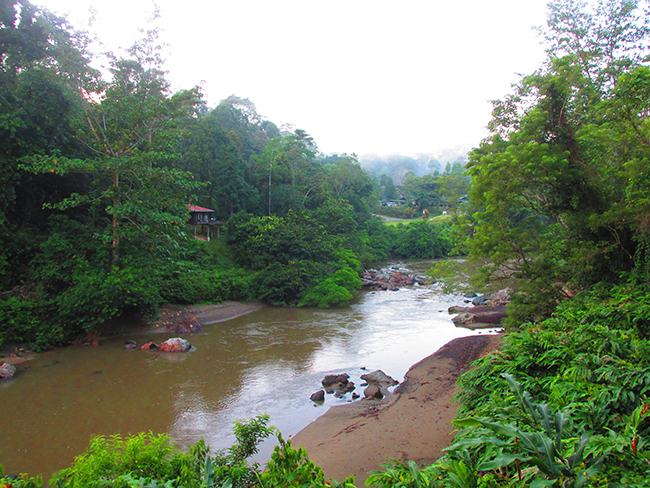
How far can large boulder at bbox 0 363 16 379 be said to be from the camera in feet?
35.9

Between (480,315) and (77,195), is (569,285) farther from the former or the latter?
(77,195)

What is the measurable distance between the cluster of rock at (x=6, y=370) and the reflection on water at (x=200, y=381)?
0.19m

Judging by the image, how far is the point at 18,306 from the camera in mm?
12719

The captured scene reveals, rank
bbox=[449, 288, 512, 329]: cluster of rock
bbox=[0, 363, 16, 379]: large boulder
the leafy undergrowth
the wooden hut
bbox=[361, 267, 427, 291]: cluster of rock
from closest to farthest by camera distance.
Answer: the leafy undergrowth < bbox=[0, 363, 16, 379]: large boulder < bbox=[449, 288, 512, 329]: cluster of rock < the wooden hut < bbox=[361, 267, 427, 291]: cluster of rock

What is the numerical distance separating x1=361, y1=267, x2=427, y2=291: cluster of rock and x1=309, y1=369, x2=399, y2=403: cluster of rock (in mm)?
14540

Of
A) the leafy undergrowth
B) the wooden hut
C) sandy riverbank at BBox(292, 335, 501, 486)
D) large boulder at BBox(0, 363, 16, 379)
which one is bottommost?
sandy riverbank at BBox(292, 335, 501, 486)

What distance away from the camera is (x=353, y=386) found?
10984 millimetres

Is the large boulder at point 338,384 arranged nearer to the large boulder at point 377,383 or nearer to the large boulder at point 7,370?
the large boulder at point 377,383

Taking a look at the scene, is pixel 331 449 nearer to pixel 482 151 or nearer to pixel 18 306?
pixel 482 151

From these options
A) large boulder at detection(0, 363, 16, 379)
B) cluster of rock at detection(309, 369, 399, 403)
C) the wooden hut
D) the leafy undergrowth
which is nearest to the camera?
the leafy undergrowth

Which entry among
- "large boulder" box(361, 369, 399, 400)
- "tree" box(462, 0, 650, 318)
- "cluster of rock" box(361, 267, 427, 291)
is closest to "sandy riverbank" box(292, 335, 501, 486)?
"large boulder" box(361, 369, 399, 400)

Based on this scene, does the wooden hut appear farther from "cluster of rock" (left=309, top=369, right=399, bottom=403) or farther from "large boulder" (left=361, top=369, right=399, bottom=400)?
"large boulder" (left=361, top=369, right=399, bottom=400)

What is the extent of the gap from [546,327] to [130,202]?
13.3m

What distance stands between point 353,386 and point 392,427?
3090 millimetres
